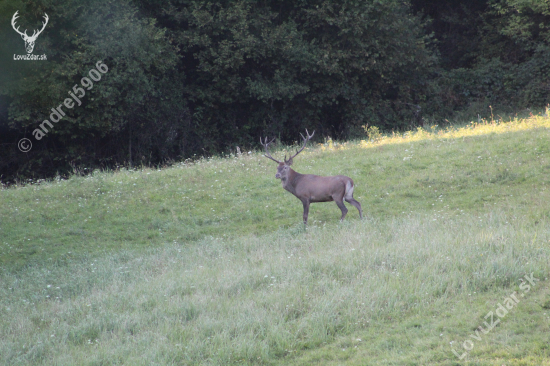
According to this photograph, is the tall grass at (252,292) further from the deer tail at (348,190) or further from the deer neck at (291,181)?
the deer neck at (291,181)

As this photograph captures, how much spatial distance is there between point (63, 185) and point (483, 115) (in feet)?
73.1

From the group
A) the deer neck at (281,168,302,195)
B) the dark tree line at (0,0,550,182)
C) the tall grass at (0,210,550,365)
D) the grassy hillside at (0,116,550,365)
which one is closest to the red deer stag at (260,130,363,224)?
the deer neck at (281,168,302,195)

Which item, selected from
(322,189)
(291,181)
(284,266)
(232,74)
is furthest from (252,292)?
(232,74)

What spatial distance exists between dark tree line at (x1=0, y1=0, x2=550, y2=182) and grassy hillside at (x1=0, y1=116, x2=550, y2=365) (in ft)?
22.4

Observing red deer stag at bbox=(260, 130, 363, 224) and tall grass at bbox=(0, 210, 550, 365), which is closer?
tall grass at bbox=(0, 210, 550, 365)

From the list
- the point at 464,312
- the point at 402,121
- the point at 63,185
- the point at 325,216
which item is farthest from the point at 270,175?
the point at 402,121

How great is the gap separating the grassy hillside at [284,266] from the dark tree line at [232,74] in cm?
683

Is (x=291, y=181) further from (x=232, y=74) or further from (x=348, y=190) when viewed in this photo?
(x=232, y=74)

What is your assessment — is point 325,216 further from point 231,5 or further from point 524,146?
point 231,5

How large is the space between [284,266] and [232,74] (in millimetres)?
18766

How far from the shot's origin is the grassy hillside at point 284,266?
6277 mm

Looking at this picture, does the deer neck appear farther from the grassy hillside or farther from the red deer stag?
the grassy hillside

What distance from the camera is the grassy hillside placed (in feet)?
20.6

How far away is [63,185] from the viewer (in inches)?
629
